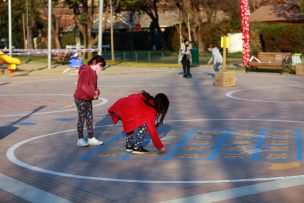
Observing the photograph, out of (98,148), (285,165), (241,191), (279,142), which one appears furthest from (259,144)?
(241,191)

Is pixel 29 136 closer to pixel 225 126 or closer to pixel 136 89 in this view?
pixel 225 126

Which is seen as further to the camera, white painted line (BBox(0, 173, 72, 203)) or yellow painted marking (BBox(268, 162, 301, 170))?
yellow painted marking (BBox(268, 162, 301, 170))

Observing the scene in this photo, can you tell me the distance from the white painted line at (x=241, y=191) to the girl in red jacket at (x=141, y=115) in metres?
2.19

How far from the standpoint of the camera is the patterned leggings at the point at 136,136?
10008 millimetres

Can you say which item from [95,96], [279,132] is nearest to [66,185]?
[95,96]

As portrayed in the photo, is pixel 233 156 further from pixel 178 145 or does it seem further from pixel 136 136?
pixel 136 136

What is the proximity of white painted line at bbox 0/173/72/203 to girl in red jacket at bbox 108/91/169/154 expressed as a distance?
2.14 meters

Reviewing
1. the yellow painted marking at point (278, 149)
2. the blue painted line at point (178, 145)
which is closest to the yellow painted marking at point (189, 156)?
the blue painted line at point (178, 145)

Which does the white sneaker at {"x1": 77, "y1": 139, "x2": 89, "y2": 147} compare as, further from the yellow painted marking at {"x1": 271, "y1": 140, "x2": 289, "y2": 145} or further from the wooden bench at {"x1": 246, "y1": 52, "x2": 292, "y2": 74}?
the wooden bench at {"x1": 246, "y1": 52, "x2": 292, "y2": 74}

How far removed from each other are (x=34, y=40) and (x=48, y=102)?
65.0 meters

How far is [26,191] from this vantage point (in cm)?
780

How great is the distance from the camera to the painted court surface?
25.2 ft

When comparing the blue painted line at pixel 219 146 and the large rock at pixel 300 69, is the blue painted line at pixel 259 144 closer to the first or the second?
the blue painted line at pixel 219 146

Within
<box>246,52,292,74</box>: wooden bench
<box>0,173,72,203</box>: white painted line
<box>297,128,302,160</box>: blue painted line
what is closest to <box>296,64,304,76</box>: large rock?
<box>246,52,292,74</box>: wooden bench
